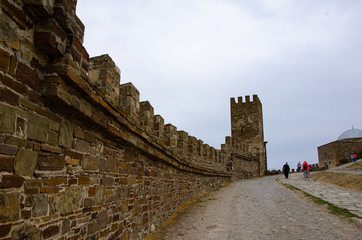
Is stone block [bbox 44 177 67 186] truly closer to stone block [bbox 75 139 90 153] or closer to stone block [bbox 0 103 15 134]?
stone block [bbox 75 139 90 153]

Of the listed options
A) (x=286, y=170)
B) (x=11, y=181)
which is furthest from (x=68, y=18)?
(x=286, y=170)

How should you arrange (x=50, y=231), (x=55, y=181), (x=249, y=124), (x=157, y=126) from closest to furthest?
(x=50, y=231), (x=55, y=181), (x=157, y=126), (x=249, y=124)

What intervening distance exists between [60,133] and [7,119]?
79 centimetres

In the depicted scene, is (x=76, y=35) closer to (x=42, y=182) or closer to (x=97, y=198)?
(x=42, y=182)

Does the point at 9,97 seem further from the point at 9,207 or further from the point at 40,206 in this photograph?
the point at 40,206

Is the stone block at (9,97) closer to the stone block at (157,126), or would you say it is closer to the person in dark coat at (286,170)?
the stone block at (157,126)

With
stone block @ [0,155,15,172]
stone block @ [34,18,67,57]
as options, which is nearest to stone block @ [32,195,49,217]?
stone block @ [0,155,15,172]

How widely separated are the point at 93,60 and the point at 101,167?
174 centimetres

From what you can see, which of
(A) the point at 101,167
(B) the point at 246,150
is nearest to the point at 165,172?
(A) the point at 101,167

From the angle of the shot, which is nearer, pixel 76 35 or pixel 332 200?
pixel 76 35

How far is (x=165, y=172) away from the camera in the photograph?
25.0ft

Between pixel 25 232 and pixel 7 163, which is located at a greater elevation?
pixel 7 163

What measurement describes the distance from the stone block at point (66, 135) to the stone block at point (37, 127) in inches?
10.7

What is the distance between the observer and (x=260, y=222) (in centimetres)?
696
